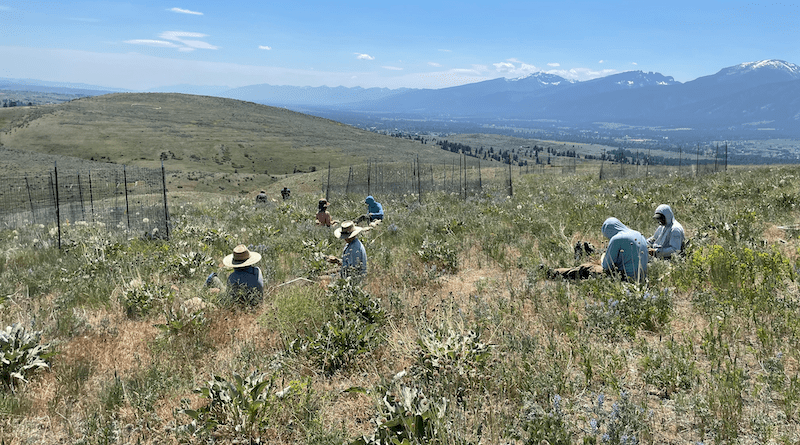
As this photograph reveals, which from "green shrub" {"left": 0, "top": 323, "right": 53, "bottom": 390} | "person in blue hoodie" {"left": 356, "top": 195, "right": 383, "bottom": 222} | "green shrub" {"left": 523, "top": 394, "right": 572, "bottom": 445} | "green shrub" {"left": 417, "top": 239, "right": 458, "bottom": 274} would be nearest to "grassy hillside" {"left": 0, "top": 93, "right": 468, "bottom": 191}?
"person in blue hoodie" {"left": 356, "top": 195, "right": 383, "bottom": 222}

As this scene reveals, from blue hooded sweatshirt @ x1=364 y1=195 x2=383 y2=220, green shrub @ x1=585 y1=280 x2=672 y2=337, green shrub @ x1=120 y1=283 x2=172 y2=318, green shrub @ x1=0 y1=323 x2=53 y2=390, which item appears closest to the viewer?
green shrub @ x1=0 y1=323 x2=53 y2=390

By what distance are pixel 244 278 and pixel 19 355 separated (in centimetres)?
253

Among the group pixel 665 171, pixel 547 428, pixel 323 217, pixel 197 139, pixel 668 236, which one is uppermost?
pixel 197 139

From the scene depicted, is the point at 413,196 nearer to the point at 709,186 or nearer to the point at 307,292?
the point at 709,186

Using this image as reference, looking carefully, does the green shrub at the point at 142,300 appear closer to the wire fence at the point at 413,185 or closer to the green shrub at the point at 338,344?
the green shrub at the point at 338,344

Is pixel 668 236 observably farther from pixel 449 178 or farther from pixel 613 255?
pixel 449 178

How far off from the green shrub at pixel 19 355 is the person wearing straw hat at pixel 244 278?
2040mm

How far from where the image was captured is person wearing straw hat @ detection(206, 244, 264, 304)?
6.08 metres

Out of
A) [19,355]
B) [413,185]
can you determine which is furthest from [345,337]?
[413,185]

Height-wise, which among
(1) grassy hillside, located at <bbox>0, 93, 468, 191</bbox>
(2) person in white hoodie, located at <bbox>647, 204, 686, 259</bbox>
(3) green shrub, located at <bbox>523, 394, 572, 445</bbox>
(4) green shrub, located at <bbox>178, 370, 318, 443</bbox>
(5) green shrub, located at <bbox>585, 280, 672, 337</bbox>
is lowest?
(4) green shrub, located at <bbox>178, 370, 318, 443</bbox>

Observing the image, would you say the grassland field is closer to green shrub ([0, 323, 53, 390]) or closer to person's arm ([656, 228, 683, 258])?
green shrub ([0, 323, 53, 390])

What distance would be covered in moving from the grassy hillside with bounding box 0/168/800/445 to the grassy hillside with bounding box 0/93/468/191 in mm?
57474

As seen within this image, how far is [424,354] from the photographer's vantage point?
13.1ft

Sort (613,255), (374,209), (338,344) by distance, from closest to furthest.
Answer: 1. (338,344)
2. (613,255)
3. (374,209)
